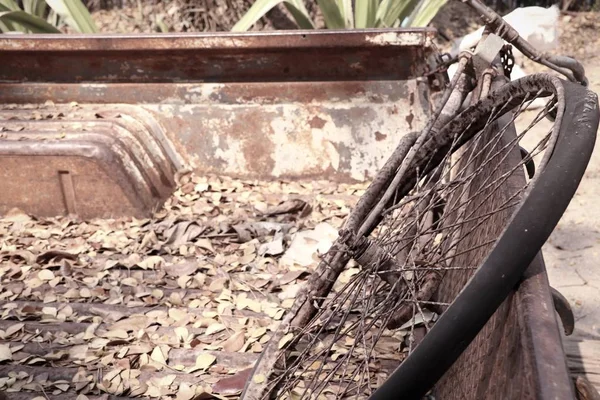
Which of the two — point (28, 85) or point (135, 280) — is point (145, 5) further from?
point (135, 280)

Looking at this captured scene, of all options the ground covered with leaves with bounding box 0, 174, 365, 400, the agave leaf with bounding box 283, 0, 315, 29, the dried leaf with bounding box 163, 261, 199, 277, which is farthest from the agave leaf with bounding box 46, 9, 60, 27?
the dried leaf with bounding box 163, 261, 199, 277

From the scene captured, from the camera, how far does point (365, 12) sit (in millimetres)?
4043

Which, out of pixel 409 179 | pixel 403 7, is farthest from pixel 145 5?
pixel 409 179

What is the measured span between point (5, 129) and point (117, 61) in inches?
20.7

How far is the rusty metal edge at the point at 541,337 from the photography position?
0.72 metres

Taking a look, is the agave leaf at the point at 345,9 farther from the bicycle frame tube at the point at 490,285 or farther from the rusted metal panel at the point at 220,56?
the bicycle frame tube at the point at 490,285

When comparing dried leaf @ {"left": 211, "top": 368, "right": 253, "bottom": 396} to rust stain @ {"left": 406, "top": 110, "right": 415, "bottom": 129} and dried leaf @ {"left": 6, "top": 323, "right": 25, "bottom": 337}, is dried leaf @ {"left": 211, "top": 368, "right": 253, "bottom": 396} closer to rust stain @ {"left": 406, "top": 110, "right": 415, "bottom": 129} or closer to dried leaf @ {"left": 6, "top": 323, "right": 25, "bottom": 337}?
dried leaf @ {"left": 6, "top": 323, "right": 25, "bottom": 337}

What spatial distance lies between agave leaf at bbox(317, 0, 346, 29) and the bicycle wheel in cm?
249

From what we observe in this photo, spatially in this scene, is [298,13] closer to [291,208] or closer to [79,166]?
[291,208]

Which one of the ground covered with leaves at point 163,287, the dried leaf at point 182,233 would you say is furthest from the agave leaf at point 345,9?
the dried leaf at point 182,233

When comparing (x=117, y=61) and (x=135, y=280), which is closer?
(x=135, y=280)

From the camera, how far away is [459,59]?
6.24 feet

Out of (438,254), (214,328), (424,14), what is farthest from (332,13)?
(438,254)

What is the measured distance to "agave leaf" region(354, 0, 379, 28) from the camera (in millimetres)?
4016
